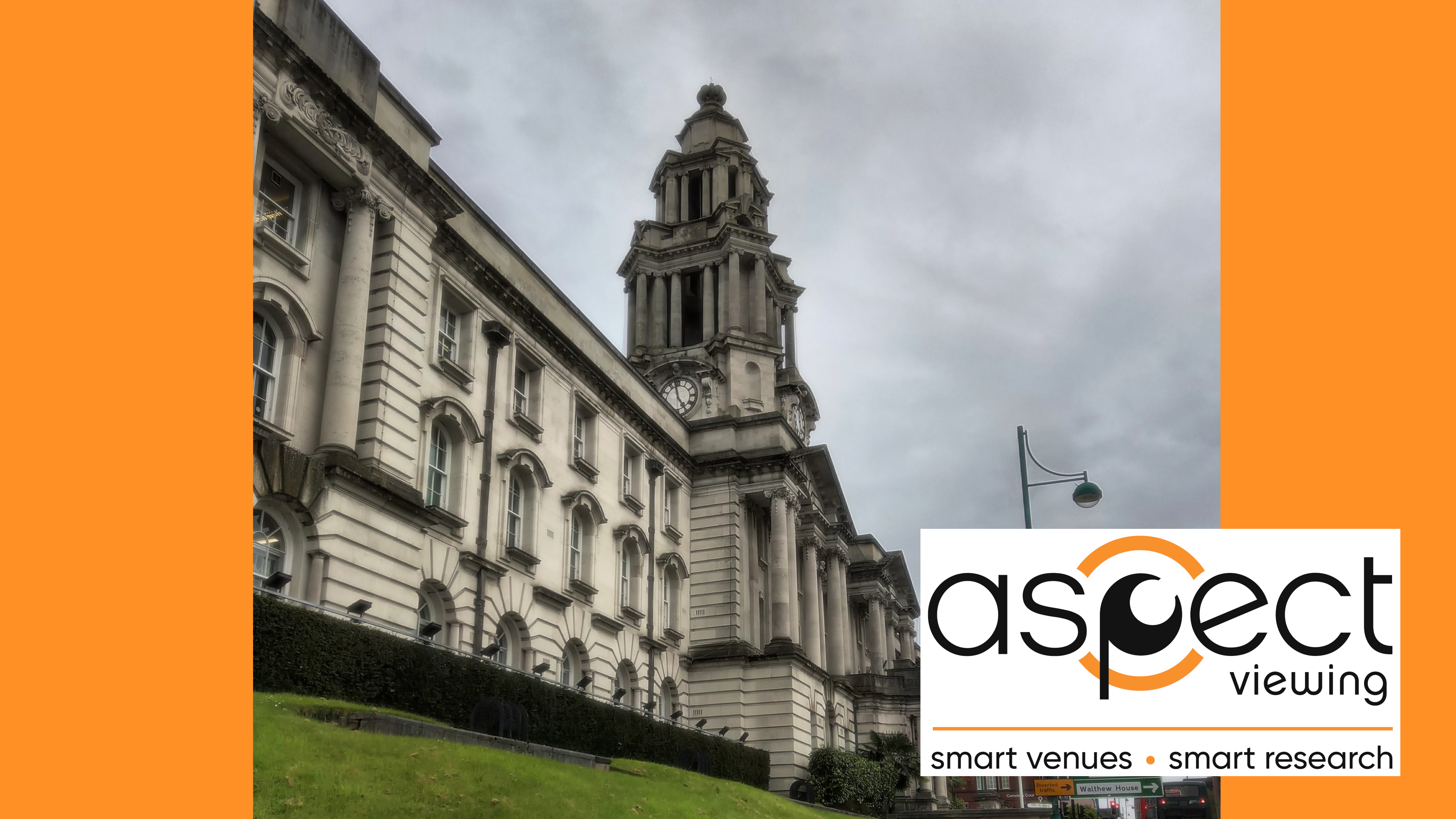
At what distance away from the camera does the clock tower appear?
58000mm

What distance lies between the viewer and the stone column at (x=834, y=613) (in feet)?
194

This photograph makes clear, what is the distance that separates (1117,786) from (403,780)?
11.1 metres

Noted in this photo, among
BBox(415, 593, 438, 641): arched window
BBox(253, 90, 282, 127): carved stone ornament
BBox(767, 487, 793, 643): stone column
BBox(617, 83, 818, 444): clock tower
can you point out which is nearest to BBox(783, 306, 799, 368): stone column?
BBox(617, 83, 818, 444): clock tower

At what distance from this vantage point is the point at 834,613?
2350 inches

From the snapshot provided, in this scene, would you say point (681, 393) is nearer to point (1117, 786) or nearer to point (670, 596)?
point (670, 596)

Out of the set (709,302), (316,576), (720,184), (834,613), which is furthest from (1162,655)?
(720,184)

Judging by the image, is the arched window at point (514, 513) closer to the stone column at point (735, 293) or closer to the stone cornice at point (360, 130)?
Answer: the stone cornice at point (360, 130)

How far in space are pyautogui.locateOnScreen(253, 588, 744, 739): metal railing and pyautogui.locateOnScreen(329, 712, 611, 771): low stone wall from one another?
312 cm

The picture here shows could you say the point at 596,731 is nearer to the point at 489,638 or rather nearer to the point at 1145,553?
the point at 489,638

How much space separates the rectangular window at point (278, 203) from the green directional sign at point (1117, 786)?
743 inches

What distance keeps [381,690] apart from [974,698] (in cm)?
1262

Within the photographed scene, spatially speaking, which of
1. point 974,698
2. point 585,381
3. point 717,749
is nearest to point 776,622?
point 717,749

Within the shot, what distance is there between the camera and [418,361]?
27.3 metres

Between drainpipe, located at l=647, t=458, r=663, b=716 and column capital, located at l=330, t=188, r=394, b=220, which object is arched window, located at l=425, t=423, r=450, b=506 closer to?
column capital, located at l=330, t=188, r=394, b=220
